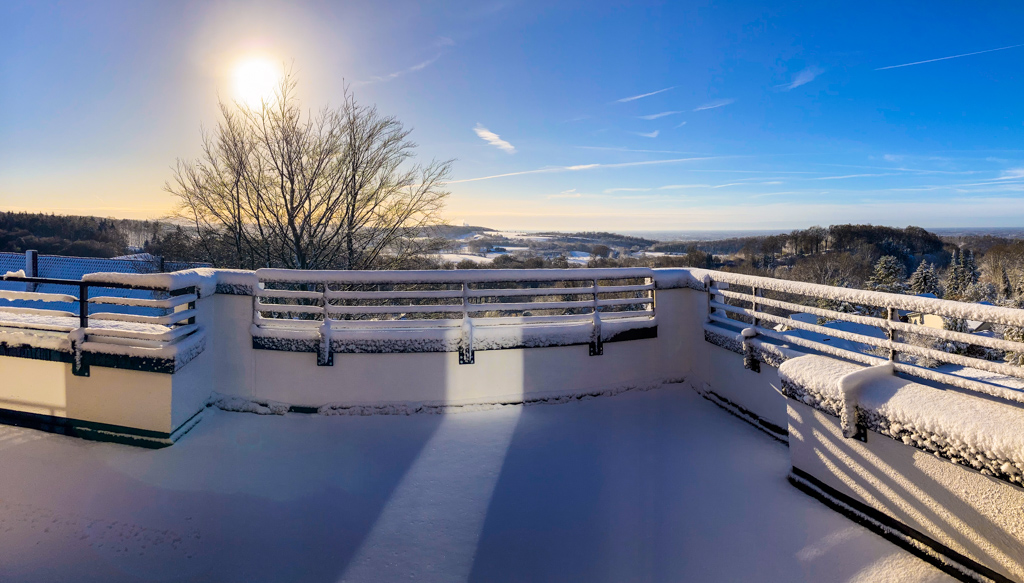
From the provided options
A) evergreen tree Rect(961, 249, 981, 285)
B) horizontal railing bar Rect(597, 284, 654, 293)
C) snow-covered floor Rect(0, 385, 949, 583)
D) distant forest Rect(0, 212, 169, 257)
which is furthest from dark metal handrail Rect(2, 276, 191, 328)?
evergreen tree Rect(961, 249, 981, 285)

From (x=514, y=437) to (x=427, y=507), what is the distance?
1.05 meters

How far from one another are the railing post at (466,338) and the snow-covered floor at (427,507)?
1.81ft

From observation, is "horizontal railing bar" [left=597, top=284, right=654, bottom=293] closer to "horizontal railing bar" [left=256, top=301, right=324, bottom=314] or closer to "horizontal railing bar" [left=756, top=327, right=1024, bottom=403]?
"horizontal railing bar" [left=756, top=327, right=1024, bottom=403]

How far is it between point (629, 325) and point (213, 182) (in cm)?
1347

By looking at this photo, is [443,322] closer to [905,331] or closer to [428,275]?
[428,275]

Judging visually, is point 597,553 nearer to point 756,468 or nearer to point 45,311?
point 756,468

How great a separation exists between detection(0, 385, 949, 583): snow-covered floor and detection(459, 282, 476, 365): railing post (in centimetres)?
55

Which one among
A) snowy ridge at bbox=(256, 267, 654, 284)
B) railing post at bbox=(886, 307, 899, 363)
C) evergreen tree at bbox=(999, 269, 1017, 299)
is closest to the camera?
railing post at bbox=(886, 307, 899, 363)

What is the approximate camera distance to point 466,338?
4160mm

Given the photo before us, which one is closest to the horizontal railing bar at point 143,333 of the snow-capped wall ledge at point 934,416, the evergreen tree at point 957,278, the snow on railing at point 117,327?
the snow on railing at point 117,327

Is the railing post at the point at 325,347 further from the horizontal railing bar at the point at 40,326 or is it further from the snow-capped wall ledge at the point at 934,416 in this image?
the snow-capped wall ledge at the point at 934,416

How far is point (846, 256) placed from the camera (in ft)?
187

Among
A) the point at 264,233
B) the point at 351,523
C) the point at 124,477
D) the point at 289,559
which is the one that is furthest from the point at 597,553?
the point at 264,233

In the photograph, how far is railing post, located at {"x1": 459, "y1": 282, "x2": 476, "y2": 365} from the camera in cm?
415
